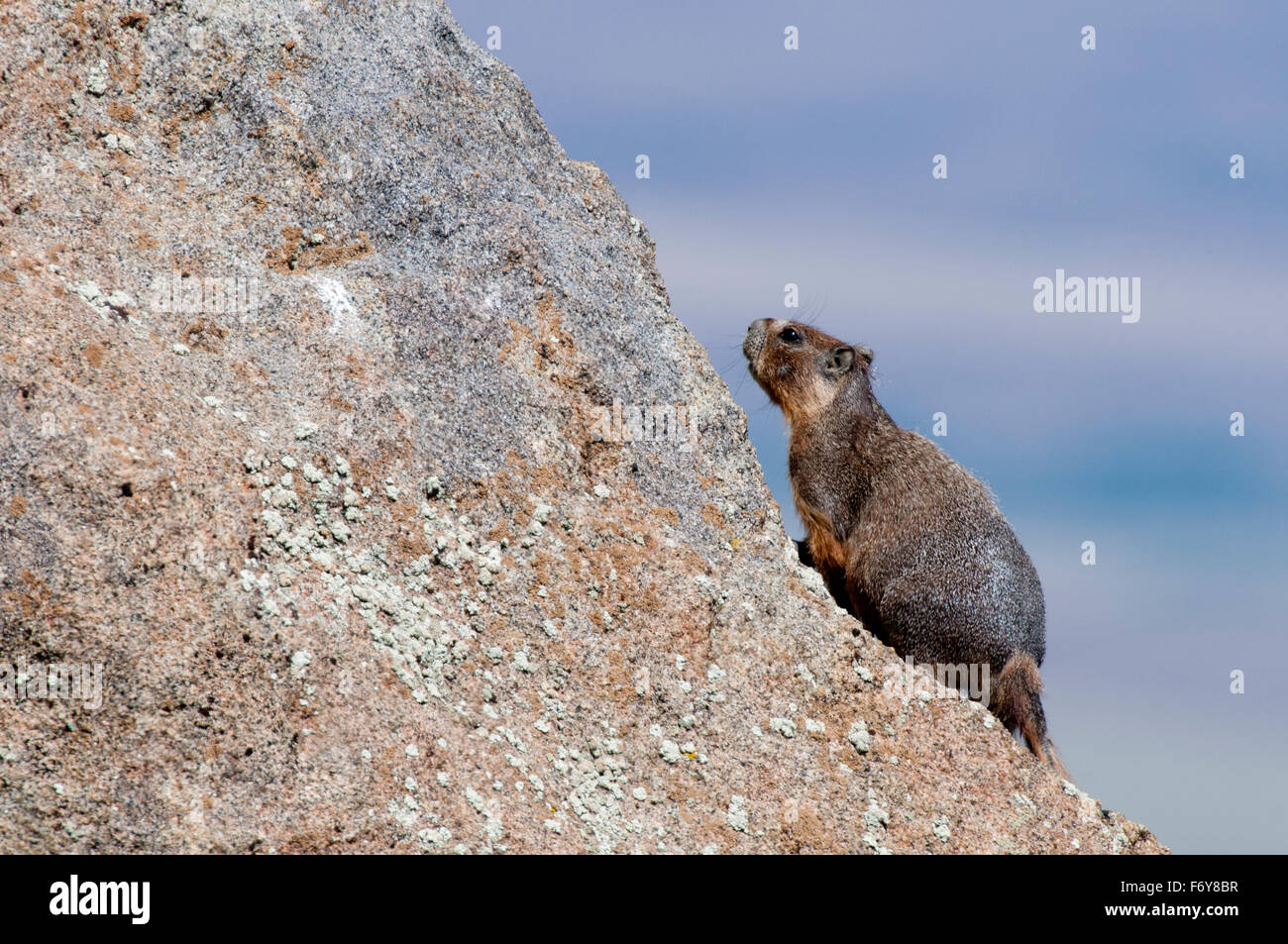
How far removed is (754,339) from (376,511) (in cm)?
617

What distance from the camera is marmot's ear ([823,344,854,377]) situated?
1198cm

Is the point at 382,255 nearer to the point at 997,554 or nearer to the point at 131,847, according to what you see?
the point at 131,847

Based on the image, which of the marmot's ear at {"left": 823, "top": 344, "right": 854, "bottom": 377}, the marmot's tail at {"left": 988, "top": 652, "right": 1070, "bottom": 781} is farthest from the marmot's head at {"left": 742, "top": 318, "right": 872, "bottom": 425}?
the marmot's tail at {"left": 988, "top": 652, "right": 1070, "bottom": 781}

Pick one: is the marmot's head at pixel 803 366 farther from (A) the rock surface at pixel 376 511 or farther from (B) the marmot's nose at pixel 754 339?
(A) the rock surface at pixel 376 511

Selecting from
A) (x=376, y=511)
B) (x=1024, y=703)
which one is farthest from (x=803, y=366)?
(x=376, y=511)

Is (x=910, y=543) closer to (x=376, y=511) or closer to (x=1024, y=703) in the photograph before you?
(x=1024, y=703)

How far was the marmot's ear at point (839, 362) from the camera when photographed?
11984 mm

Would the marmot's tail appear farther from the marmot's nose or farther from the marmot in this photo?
the marmot's nose

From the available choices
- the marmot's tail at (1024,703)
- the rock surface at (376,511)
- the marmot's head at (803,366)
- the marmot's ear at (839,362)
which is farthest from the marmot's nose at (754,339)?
the marmot's tail at (1024,703)

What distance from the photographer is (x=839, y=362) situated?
12000mm

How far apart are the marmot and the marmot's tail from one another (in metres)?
0.01

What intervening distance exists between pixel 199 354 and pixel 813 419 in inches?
248

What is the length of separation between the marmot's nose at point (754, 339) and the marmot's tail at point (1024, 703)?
14.0 ft
